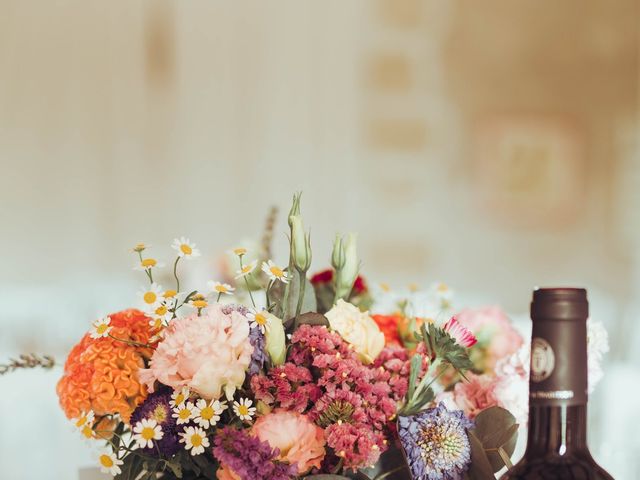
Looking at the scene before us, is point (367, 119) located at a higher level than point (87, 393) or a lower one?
higher

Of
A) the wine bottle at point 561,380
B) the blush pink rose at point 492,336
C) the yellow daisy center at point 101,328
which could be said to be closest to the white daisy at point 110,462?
the yellow daisy center at point 101,328

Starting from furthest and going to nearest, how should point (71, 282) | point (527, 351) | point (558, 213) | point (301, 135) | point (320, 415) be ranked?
point (558, 213), point (301, 135), point (71, 282), point (527, 351), point (320, 415)

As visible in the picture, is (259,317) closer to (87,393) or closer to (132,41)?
(87,393)

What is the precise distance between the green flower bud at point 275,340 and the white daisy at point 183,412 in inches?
3.1

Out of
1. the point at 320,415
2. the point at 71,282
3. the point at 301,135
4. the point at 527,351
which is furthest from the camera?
the point at 301,135

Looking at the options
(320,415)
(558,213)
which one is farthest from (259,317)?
(558,213)

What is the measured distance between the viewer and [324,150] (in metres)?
2.29

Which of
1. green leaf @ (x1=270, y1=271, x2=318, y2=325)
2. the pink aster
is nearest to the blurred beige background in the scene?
green leaf @ (x1=270, y1=271, x2=318, y2=325)

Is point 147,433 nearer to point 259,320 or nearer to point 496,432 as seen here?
point 259,320

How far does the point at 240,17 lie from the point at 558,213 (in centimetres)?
108

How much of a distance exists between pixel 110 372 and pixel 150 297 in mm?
69

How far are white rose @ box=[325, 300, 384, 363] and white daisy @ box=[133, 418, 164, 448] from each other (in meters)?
0.17

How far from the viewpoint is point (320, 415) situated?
64cm

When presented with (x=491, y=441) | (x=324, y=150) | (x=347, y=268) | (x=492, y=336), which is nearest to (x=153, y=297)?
(x=347, y=268)
